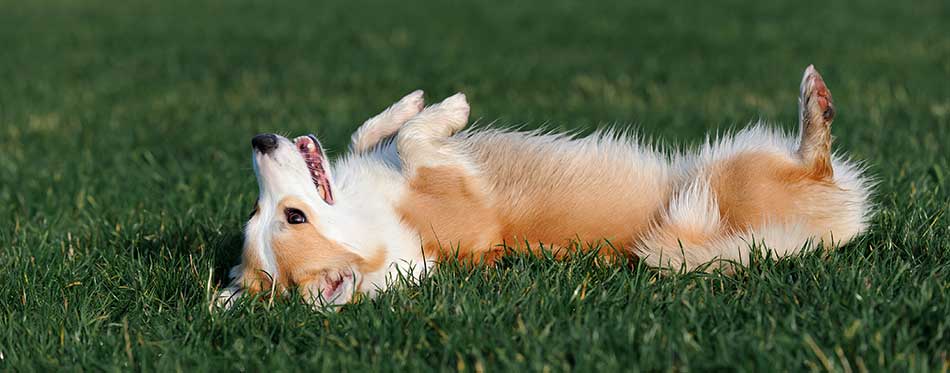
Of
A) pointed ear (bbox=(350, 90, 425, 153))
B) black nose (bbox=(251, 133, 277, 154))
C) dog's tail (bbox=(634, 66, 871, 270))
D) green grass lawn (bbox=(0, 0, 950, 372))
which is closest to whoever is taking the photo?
green grass lawn (bbox=(0, 0, 950, 372))

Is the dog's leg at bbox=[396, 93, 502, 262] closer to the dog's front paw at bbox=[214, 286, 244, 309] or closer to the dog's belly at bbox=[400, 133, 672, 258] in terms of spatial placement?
the dog's belly at bbox=[400, 133, 672, 258]

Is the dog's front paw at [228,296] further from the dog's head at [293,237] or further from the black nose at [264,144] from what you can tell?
the black nose at [264,144]

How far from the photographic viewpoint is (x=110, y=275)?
151 inches

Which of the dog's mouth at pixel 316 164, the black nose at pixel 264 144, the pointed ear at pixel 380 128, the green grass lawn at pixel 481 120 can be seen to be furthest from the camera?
the pointed ear at pixel 380 128

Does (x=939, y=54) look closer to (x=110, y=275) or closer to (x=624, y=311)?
(x=624, y=311)

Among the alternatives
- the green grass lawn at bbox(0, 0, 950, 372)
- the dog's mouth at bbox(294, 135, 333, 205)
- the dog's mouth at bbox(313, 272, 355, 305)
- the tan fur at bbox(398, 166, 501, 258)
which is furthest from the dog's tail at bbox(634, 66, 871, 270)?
the dog's mouth at bbox(294, 135, 333, 205)

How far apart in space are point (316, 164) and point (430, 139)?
1.52 feet

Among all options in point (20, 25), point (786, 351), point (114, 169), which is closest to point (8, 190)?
point (114, 169)

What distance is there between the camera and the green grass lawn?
9.55 feet

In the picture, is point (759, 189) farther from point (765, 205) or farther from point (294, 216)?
point (294, 216)

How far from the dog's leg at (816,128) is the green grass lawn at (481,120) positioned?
1.08 feet

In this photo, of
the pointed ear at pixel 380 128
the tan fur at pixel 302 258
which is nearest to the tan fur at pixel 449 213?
the tan fur at pixel 302 258

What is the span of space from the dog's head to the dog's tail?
1.09m

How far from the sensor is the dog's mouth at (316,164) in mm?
3746
